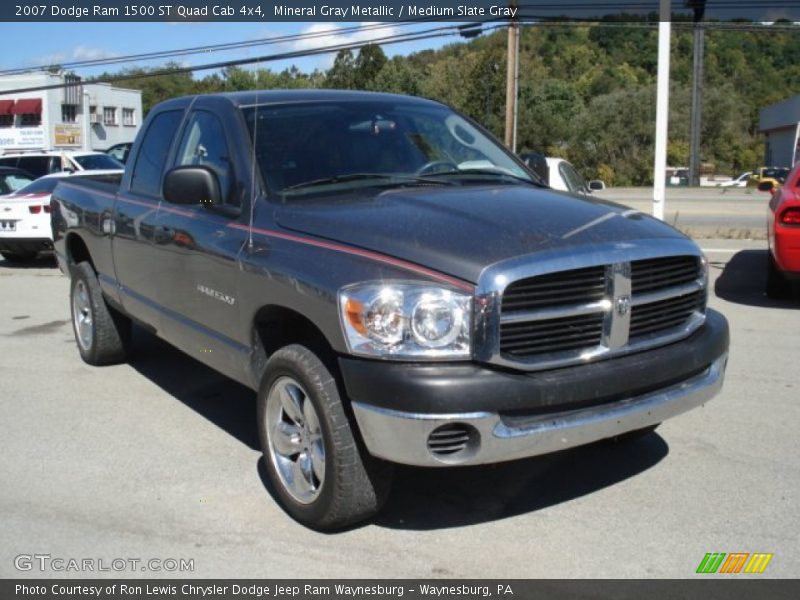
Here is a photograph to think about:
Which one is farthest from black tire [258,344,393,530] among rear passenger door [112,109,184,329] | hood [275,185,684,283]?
rear passenger door [112,109,184,329]

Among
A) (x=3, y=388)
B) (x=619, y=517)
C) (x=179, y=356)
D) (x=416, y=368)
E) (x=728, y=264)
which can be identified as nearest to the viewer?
(x=416, y=368)

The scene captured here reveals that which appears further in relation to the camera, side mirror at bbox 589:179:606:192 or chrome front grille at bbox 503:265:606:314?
side mirror at bbox 589:179:606:192

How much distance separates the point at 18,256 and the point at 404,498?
39.2 ft

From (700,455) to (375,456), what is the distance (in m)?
2.17

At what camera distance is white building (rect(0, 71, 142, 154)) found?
176 feet

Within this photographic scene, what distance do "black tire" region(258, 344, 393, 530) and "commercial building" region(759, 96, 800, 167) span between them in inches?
2455

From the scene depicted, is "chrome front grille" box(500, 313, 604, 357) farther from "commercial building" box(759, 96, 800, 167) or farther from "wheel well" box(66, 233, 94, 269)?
"commercial building" box(759, 96, 800, 167)

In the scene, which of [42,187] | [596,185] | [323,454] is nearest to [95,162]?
[42,187]

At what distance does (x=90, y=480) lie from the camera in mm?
4629

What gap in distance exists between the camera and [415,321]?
3385 millimetres

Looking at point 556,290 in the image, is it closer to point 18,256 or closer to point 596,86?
point 18,256

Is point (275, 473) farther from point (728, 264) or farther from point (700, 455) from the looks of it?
point (728, 264)
